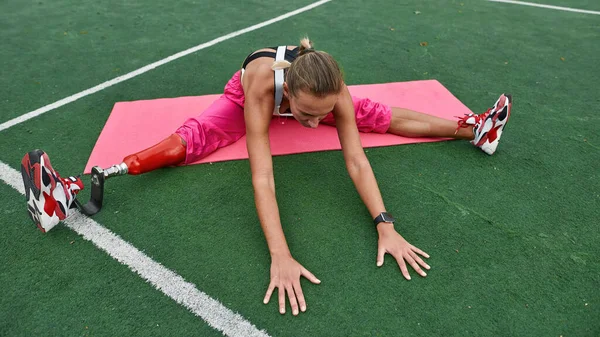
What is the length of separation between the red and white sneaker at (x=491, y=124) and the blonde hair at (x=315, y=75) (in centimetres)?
136

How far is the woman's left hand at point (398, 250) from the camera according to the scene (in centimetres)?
209

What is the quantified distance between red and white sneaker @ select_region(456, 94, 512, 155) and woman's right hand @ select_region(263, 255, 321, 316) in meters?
1.62

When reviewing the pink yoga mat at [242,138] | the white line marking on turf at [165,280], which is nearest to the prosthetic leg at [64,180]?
the white line marking on turf at [165,280]

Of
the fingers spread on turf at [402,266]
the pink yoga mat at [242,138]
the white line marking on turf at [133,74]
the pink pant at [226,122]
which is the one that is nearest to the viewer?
the fingers spread on turf at [402,266]

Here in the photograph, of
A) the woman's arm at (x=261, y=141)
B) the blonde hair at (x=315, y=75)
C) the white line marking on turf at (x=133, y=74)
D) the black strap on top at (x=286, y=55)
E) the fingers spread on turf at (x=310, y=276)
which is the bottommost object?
the fingers spread on turf at (x=310, y=276)

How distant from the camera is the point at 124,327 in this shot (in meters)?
1.81

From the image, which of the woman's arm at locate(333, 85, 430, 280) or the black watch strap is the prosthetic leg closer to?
the woman's arm at locate(333, 85, 430, 280)

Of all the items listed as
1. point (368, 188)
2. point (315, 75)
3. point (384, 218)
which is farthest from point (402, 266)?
point (315, 75)

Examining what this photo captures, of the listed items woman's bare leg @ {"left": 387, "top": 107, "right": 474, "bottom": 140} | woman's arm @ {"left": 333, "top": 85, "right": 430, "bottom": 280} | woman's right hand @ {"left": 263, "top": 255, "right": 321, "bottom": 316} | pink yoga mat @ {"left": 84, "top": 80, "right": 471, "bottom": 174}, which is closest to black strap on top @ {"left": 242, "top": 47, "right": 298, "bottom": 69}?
woman's arm @ {"left": 333, "top": 85, "right": 430, "bottom": 280}

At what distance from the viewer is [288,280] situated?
196cm

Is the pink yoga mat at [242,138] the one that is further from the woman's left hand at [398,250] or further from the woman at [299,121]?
the woman's left hand at [398,250]

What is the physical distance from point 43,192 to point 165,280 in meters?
0.75

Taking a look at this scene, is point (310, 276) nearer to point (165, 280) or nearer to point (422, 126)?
point (165, 280)

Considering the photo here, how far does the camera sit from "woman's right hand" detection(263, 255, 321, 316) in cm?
189
